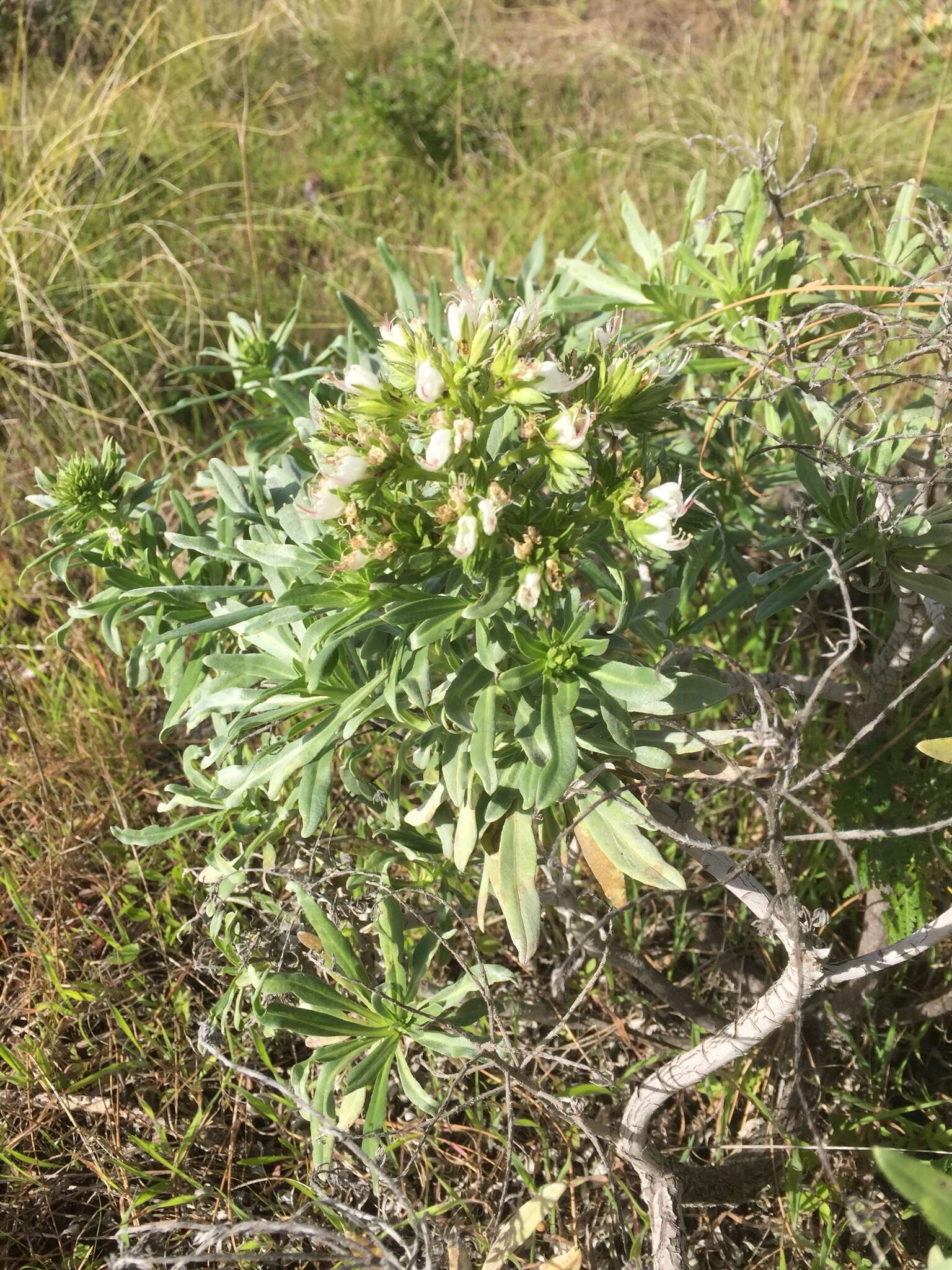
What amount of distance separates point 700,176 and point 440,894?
76.1 inches

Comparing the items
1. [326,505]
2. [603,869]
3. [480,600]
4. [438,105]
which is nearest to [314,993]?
[603,869]

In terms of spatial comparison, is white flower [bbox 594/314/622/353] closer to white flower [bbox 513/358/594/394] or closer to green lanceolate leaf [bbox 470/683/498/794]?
white flower [bbox 513/358/594/394]

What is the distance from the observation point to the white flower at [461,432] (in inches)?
58.5

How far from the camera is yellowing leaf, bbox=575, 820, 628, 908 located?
175 centimetres

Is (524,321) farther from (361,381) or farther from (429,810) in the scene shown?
(429,810)

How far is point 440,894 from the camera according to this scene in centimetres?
225

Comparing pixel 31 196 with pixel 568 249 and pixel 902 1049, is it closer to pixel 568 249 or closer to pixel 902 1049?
pixel 568 249

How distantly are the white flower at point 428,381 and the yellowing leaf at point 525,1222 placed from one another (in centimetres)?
138

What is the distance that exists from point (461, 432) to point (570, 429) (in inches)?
6.7

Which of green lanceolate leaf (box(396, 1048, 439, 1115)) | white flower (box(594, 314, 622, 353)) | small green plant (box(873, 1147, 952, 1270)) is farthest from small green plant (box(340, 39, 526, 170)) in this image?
small green plant (box(873, 1147, 952, 1270))

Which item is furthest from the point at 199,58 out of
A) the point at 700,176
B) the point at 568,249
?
the point at 700,176

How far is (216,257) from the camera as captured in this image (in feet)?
15.7

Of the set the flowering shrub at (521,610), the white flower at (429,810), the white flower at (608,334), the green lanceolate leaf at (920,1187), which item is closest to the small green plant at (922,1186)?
the green lanceolate leaf at (920,1187)

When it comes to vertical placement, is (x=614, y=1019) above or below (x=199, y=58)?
below
